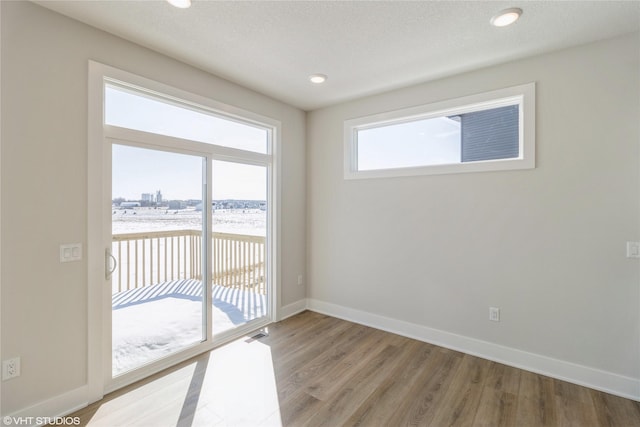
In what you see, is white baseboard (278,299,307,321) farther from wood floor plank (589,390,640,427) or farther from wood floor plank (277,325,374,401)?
wood floor plank (589,390,640,427)

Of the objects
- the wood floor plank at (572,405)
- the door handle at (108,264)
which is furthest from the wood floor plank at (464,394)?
the door handle at (108,264)

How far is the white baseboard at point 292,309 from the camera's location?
12.2 feet

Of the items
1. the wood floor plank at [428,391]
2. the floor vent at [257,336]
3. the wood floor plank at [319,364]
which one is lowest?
the wood floor plank at [428,391]

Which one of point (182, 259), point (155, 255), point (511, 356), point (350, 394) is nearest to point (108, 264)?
point (155, 255)

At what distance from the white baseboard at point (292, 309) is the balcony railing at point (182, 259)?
37cm

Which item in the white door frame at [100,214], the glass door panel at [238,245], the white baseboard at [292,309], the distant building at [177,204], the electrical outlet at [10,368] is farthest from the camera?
the white baseboard at [292,309]

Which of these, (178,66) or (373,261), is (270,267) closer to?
(373,261)

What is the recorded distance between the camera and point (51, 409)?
193cm

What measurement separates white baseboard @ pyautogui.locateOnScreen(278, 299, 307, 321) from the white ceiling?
2.78m

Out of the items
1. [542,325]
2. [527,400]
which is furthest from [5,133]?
[542,325]

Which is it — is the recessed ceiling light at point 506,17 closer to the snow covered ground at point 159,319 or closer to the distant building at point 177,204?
the distant building at point 177,204

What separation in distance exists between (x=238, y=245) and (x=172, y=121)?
4.72ft

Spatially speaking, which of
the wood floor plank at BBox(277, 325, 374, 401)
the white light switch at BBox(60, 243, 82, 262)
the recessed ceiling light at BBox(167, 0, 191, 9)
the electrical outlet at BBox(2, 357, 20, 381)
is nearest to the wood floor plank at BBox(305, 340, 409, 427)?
the wood floor plank at BBox(277, 325, 374, 401)

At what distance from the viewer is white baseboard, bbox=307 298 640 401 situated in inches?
87.8
